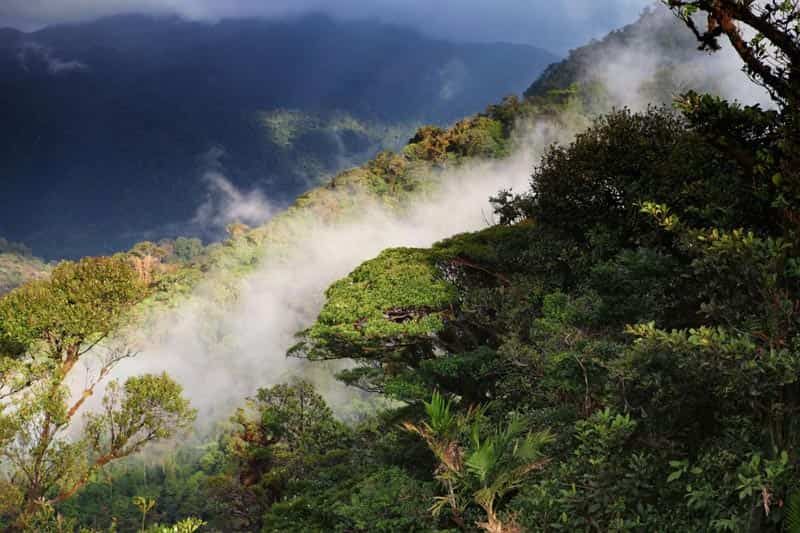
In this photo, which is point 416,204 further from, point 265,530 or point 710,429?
point 710,429

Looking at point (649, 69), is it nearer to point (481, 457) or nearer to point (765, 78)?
point (765, 78)

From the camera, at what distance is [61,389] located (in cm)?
895

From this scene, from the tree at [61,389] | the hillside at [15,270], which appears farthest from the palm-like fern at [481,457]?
the hillside at [15,270]

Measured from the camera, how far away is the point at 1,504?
8.18 m

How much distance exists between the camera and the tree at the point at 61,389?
8.82m

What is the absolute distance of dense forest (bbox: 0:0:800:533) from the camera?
15.0ft

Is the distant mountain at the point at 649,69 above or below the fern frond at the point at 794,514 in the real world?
above

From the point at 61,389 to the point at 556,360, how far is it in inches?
291

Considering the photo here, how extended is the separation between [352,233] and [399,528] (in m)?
38.0

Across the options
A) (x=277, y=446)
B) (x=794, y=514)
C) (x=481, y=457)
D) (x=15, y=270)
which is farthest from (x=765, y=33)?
(x=15, y=270)

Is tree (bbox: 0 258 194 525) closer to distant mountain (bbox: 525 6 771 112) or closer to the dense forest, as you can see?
the dense forest

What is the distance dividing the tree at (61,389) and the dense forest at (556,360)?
0.04 m

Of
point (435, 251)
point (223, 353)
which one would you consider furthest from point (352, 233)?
point (435, 251)

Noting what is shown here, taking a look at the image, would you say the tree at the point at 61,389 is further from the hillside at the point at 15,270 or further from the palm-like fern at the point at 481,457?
the hillside at the point at 15,270
